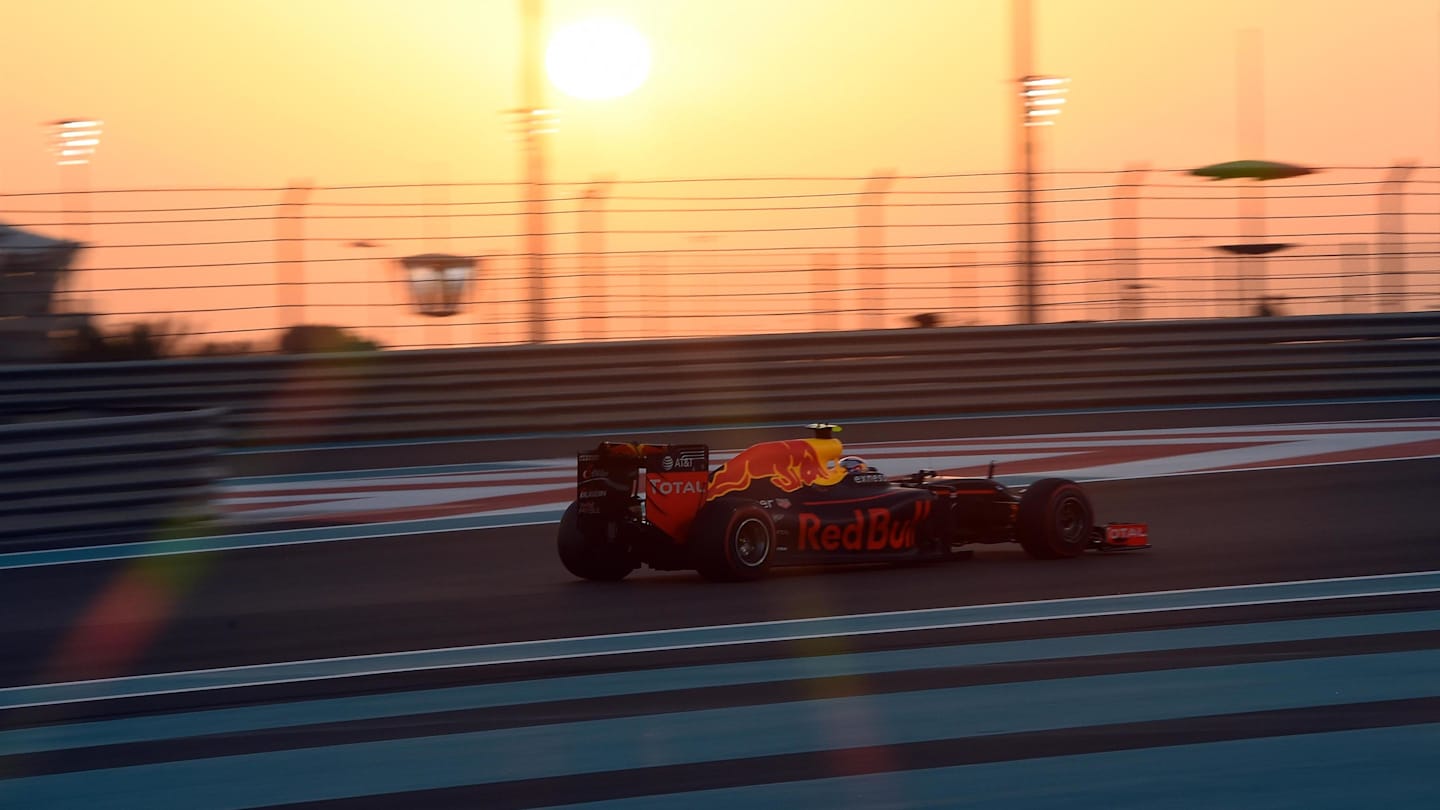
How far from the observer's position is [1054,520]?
8.50m

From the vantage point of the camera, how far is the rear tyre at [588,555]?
8.12 meters

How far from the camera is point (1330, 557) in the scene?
8445 millimetres

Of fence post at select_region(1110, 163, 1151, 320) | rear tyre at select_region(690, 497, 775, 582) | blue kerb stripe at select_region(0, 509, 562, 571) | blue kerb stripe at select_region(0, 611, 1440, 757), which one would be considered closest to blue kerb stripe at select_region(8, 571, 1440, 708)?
blue kerb stripe at select_region(0, 611, 1440, 757)

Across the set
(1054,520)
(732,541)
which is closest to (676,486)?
(732,541)

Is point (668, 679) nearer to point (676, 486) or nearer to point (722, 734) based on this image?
point (722, 734)

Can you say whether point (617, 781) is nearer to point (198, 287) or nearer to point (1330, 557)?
point (1330, 557)

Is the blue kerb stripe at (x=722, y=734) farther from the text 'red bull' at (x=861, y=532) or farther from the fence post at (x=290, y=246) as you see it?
the fence post at (x=290, y=246)

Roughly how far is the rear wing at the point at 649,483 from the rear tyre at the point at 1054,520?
63.6 inches

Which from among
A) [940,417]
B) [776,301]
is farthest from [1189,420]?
[776,301]

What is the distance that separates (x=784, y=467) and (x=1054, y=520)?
1.35 m

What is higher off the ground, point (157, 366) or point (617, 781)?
point (157, 366)

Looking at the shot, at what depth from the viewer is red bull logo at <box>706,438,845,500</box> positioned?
8.02 metres

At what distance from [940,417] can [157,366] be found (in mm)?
7006

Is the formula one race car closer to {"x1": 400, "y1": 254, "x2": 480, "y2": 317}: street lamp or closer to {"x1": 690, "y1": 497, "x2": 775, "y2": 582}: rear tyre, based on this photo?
{"x1": 690, "y1": 497, "x2": 775, "y2": 582}: rear tyre
